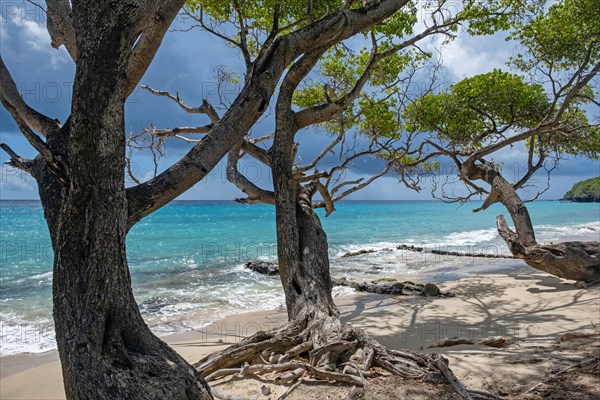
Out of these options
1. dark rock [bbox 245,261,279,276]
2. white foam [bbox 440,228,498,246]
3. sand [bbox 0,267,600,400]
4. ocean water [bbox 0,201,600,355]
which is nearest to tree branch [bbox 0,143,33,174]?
sand [bbox 0,267,600,400]

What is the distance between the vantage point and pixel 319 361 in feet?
13.2

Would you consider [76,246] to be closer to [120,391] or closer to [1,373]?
[120,391]

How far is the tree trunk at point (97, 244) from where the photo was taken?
230 cm

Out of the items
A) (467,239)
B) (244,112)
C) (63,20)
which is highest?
(63,20)

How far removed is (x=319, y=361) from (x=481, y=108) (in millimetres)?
10025

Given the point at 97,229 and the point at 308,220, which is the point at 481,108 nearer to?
the point at 308,220

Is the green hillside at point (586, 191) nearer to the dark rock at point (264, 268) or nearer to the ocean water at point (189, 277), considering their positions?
the ocean water at point (189, 277)

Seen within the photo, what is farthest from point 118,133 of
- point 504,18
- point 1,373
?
point 504,18

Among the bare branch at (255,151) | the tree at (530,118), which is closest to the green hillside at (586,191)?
the tree at (530,118)

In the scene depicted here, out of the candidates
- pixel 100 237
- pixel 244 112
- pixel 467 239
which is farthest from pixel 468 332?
pixel 467 239

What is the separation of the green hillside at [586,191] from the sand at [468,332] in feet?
306

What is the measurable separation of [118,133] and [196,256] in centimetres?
1978

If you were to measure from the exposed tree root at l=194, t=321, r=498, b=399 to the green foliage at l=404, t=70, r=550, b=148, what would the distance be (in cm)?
792

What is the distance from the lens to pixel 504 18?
769 cm
